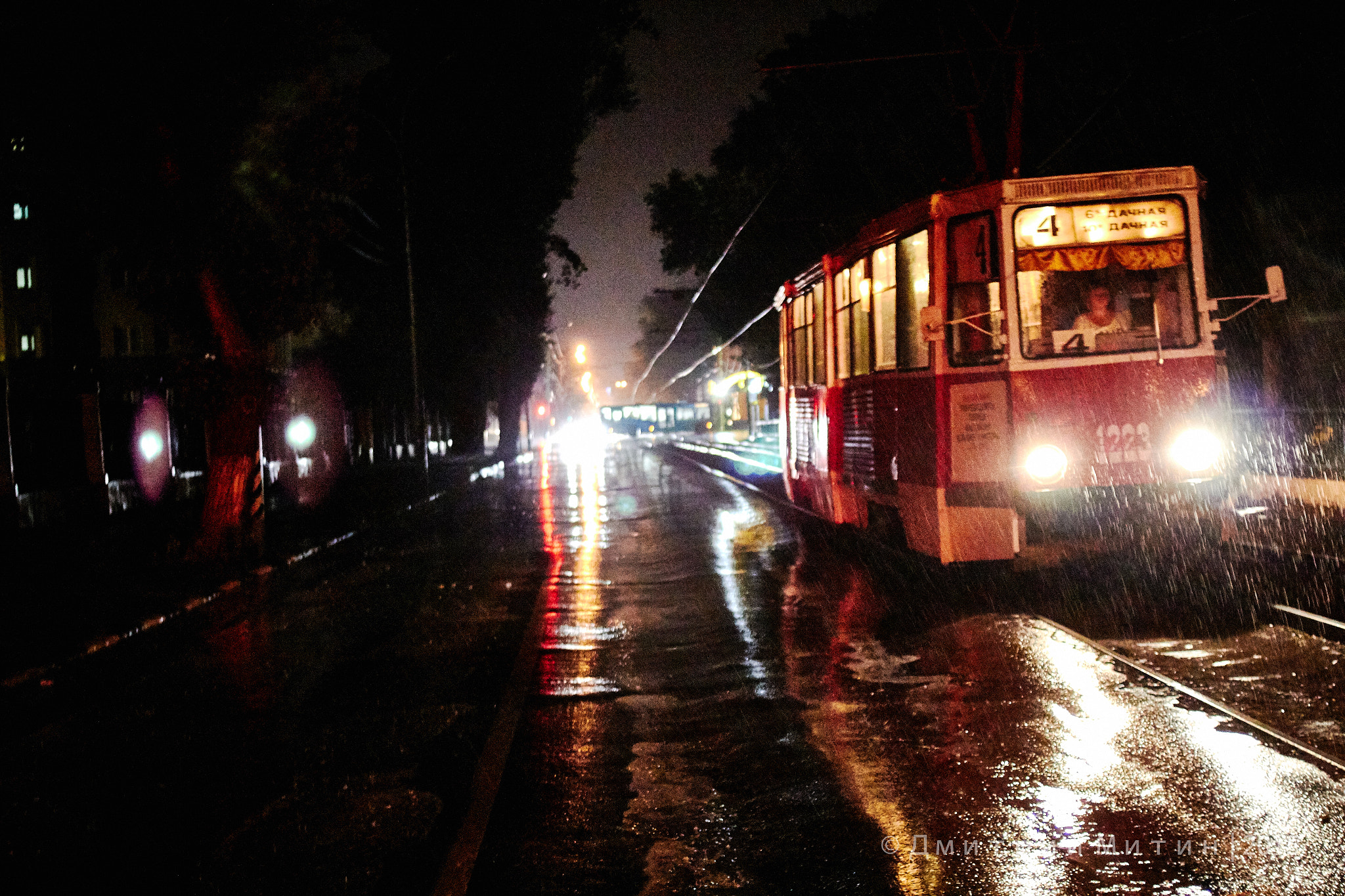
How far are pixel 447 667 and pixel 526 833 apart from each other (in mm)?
3633

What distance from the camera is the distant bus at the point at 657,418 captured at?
107m

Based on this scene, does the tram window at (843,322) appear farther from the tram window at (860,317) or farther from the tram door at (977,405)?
the tram door at (977,405)

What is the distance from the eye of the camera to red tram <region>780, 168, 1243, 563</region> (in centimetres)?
999

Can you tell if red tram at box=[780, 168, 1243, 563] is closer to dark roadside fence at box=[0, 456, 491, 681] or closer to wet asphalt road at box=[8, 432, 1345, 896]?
wet asphalt road at box=[8, 432, 1345, 896]

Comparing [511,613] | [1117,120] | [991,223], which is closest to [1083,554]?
[991,223]

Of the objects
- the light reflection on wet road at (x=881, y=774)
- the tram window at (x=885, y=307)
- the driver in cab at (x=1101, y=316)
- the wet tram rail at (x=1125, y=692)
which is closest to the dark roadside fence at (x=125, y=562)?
the light reflection on wet road at (x=881, y=774)

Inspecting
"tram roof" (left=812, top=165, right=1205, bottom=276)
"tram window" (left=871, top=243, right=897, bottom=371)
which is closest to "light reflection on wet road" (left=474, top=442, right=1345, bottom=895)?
"tram window" (left=871, top=243, right=897, bottom=371)

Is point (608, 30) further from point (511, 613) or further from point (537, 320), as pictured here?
point (511, 613)

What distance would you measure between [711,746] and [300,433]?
27318 millimetres

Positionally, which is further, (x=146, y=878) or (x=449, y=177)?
(x=449, y=177)

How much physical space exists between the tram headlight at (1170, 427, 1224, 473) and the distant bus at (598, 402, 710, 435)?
91712 millimetres

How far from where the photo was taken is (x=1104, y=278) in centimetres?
1014

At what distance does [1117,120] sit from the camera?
78.0 ft

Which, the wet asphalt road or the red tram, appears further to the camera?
the red tram
